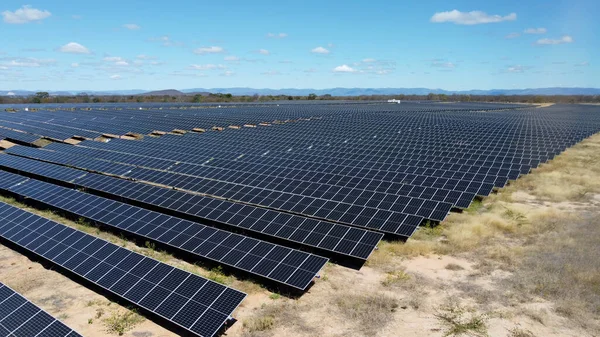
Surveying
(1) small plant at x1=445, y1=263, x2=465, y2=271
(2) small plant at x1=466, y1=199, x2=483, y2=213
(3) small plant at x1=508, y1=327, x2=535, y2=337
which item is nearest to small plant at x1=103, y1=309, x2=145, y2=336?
(3) small plant at x1=508, y1=327, x2=535, y2=337

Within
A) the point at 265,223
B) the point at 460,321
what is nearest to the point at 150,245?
the point at 265,223

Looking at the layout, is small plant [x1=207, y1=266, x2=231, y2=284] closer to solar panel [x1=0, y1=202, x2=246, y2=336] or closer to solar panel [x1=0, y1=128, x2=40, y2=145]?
solar panel [x1=0, y1=202, x2=246, y2=336]

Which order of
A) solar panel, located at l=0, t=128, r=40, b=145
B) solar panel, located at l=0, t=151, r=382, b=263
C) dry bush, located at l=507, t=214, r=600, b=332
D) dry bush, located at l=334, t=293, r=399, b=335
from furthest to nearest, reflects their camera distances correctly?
solar panel, located at l=0, t=128, r=40, b=145 < solar panel, located at l=0, t=151, r=382, b=263 < dry bush, located at l=507, t=214, r=600, b=332 < dry bush, located at l=334, t=293, r=399, b=335

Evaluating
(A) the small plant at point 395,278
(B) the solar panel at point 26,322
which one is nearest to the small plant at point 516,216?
(A) the small plant at point 395,278

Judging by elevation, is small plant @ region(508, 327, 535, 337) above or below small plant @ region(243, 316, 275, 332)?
above

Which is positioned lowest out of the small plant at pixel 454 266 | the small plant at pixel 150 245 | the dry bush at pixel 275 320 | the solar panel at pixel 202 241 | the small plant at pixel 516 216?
the dry bush at pixel 275 320

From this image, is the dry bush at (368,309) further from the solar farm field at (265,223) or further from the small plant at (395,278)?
the small plant at (395,278)

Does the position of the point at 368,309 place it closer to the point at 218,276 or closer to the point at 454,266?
the point at 454,266
